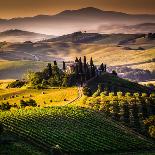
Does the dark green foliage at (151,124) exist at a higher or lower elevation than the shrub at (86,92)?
lower

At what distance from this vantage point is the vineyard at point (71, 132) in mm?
101688

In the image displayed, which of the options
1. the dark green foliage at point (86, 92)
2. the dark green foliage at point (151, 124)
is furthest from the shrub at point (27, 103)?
the dark green foliage at point (151, 124)

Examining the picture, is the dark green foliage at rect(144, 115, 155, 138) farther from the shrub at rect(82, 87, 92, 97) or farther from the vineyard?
the shrub at rect(82, 87, 92, 97)

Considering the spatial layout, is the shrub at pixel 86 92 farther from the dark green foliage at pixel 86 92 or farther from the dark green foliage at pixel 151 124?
the dark green foliage at pixel 151 124

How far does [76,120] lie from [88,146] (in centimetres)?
2046

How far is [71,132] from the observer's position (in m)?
110

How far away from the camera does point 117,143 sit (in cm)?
10894

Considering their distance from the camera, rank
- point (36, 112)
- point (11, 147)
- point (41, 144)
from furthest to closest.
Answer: point (36, 112) → point (41, 144) → point (11, 147)

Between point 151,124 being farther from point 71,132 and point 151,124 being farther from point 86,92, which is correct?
point 86,92

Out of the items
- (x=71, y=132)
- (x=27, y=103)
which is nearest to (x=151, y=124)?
(x=71, y=132)

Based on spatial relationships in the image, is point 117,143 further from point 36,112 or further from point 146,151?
point 36,112

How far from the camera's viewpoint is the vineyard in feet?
334

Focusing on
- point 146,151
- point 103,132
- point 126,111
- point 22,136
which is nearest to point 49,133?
point 22,136

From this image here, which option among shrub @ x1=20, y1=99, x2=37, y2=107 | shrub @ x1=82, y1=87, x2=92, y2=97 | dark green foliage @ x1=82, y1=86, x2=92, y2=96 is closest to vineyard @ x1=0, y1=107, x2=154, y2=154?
shrub @ x1=20, y1=99, x2=37, y2=107
